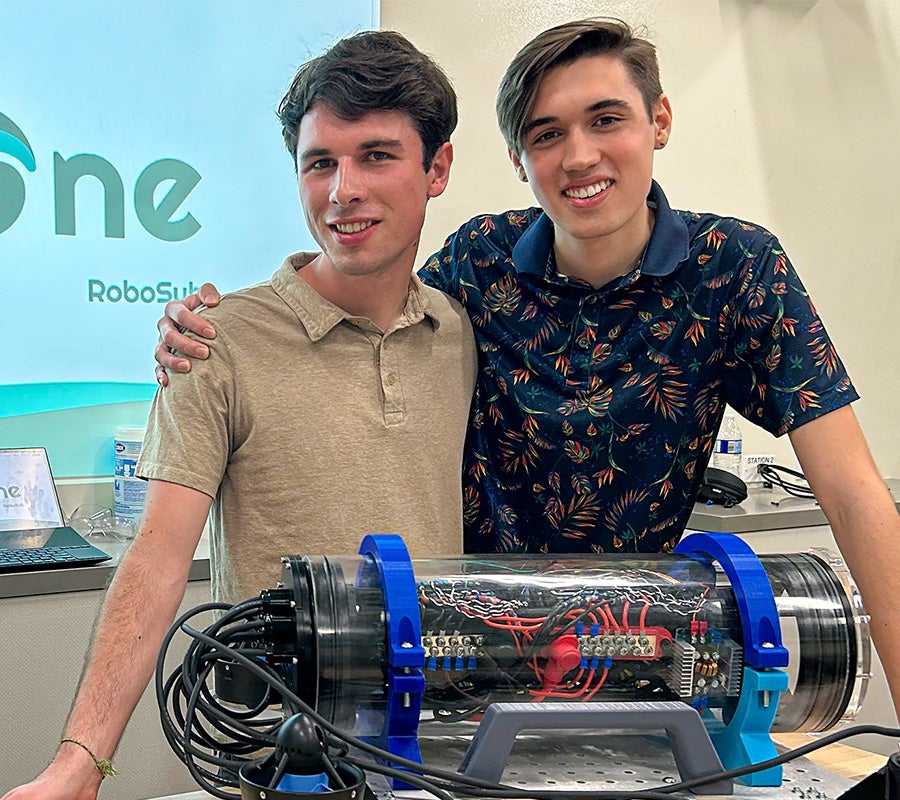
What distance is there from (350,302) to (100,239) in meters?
0.99

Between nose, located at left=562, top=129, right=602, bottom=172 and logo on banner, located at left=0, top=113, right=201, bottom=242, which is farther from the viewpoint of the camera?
A: logo on banner, located at left=0, top=113, right=201, bottom=242

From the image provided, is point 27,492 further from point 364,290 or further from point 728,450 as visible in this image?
point 728,450

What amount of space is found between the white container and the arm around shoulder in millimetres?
1324

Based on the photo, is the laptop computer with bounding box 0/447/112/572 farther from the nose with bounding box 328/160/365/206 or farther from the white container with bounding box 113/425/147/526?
the nose with bounding box 328/160/365/206

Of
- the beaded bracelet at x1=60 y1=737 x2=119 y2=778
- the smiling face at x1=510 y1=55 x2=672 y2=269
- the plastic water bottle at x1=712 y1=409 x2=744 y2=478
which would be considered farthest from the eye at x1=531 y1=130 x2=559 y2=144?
the plastic water bottle at x1=712 y1=409 x2=744 y2=478

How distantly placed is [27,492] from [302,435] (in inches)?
38.4


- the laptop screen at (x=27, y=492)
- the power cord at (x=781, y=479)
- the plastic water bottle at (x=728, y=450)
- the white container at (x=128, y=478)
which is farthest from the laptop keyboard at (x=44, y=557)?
the power cord at (x=781, y=479)

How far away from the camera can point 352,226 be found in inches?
52.6

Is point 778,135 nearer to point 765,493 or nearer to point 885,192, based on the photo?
point 885,192

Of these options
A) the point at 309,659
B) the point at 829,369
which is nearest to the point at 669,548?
the point at 829,369

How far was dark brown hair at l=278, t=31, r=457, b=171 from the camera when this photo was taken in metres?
1.32

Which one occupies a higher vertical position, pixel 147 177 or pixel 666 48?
pixel 666 48

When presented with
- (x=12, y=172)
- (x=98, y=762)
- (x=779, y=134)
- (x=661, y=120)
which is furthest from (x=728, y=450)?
(x=98, y=762)

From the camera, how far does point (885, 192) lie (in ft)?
10.2
